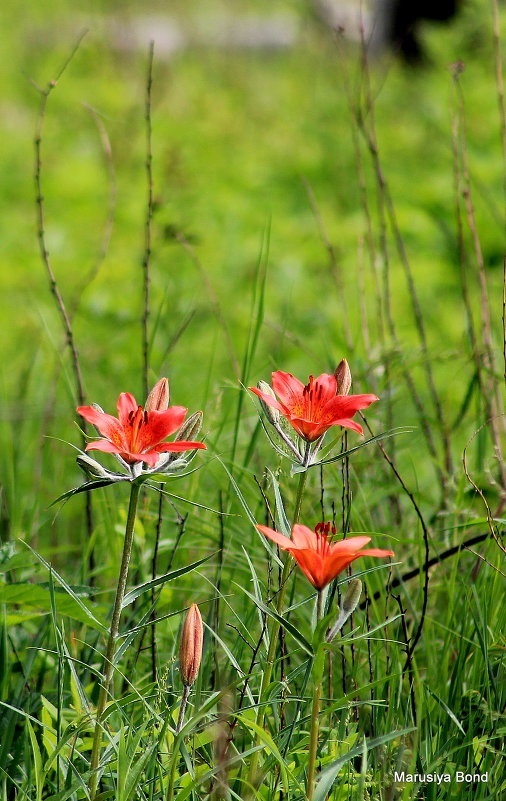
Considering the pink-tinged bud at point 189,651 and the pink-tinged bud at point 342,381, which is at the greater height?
the pink-tinged bud at point 342,381

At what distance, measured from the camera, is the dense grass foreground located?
0.86m

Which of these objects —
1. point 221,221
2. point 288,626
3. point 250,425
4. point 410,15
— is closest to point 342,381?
point 288,626

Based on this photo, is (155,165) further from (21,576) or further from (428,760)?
(428,760)

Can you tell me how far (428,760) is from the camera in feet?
3.15

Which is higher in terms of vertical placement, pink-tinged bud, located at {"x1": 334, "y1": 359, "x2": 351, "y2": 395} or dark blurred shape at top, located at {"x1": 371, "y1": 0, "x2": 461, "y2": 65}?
dark blurred shape at top, located at {"x1": 371, "y1": 0, "x2": 461, "y2": 65}

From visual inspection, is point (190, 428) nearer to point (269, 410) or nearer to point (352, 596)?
point (269, 410)

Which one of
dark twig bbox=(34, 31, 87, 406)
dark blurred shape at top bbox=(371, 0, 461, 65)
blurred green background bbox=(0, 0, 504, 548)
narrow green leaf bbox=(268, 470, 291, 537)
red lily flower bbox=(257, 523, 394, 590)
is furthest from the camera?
dark blurred shape at top bbox=(371, 0, 461, 65)

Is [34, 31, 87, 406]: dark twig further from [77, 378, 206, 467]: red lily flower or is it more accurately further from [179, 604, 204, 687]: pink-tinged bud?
[179, 604, 204, 687]: pink-tinged bud

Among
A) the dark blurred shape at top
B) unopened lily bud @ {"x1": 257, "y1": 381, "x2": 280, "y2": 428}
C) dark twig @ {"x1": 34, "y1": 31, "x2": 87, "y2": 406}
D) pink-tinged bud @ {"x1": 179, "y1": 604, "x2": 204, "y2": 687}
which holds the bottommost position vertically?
pink-tinged bud @ {"x1": 179, "y1": 604, "x2": 204, "y2": 687}

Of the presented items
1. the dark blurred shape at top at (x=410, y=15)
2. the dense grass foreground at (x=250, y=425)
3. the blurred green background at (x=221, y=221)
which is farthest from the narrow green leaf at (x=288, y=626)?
the dark blurred shape at top at (x=410, y=15)

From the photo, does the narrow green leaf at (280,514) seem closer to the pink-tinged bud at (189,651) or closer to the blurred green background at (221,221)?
the pink-tinged bud at (189,651)

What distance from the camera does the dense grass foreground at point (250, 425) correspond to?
2.83ft

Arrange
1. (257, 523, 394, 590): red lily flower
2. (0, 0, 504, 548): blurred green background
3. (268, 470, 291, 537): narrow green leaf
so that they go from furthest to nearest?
(0, 0, 504, 548): blurred green background → (268, 470, 291, 537): narrow green leaf → (257, 523, 394, 590): red lily flower

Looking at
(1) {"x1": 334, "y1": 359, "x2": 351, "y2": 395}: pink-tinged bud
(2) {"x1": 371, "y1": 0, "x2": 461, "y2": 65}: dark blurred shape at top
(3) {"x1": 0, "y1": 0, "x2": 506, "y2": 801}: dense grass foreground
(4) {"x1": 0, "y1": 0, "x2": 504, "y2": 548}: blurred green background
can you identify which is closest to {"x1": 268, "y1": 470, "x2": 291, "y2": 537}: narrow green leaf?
(3) {"x1": 0, "y1": 0, "x2": 506, "y2": 801}: dense grass foreground
